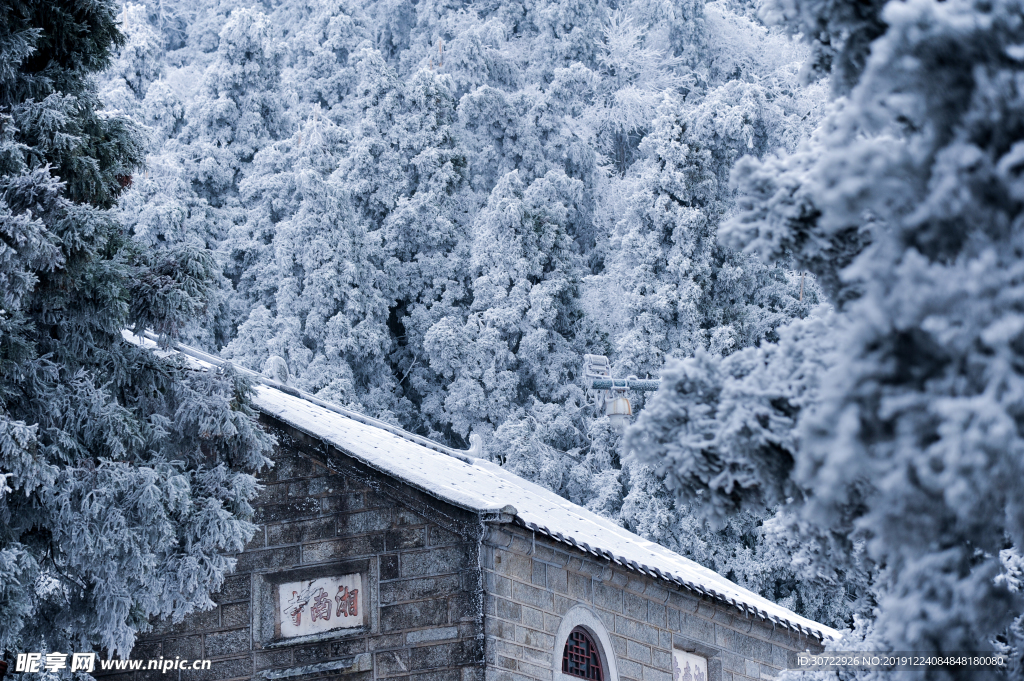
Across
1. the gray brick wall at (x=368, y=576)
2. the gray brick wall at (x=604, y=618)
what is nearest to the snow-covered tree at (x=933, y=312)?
the gray brick wall at (x=604, y=618)

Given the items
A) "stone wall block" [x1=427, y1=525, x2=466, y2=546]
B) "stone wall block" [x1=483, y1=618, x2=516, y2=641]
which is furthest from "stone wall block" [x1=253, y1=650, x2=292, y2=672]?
"stone wall block" [x1=483, y1=618, x2=516, y2=641]

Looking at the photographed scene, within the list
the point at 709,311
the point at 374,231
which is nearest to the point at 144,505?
the point at 709,311

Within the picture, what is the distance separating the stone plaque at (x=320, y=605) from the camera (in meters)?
11.1

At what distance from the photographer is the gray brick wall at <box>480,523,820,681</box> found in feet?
35.9

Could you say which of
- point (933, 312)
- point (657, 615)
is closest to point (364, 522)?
point (657, 615)

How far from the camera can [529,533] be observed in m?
11.2

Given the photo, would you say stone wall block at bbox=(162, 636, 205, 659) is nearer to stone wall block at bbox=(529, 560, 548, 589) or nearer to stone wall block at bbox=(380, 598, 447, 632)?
stone wall block at bbox=(380, 598, 447, 632)

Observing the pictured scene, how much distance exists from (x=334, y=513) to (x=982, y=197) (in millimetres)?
8285

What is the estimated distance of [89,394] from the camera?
883 cm

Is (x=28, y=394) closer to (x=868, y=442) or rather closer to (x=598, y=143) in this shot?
(x=868, y=442)

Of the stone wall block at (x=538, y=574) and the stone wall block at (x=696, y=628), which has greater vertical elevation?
the stone wall block at (x=538, y=574)

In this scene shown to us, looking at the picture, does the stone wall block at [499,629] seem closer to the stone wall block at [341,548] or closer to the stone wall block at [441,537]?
the stone wall block at [441,537]

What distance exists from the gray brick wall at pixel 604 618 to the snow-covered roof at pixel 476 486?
0.85 ft

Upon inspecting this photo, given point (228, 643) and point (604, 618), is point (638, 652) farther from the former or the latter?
point (228, 643)
